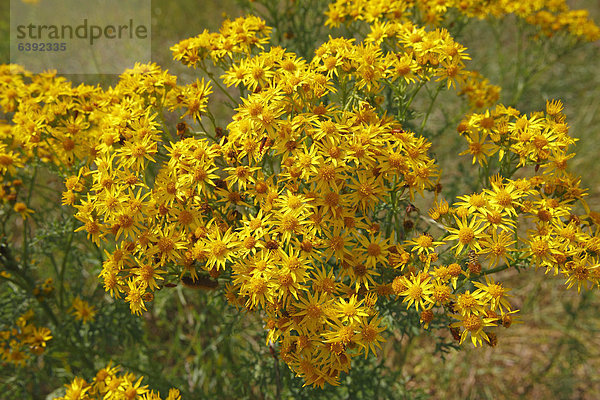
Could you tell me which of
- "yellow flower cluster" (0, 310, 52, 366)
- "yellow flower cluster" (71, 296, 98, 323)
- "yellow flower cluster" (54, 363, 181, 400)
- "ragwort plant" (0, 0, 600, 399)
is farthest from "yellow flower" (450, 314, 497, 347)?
"yellow flower cluster" (0, 310, 52, 366)

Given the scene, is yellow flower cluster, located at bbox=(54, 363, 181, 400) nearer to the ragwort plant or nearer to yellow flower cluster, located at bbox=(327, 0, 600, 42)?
the ragwort plant

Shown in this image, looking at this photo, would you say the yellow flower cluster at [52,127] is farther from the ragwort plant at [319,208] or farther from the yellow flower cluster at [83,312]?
the yellow flower cluster at [83,312]

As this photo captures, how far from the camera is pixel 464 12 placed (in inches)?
146

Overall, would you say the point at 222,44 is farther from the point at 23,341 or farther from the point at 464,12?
the point at 23,341

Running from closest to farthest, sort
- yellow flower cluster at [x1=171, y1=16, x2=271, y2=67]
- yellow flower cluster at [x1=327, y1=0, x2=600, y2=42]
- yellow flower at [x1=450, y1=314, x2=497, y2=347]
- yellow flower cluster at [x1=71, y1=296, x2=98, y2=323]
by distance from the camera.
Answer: yellow flower at [x1=450, y1=314, x2=497, y2=347], yellow flower cluster at [x1=171, y1=16, x2=271, y2=67], yellow flower cluster at [x1=327, y1=0, x2=600, y2=42], yellow flower cluster at [x1=71, y1=296, x2=98, y2=323]

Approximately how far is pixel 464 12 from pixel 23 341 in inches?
179

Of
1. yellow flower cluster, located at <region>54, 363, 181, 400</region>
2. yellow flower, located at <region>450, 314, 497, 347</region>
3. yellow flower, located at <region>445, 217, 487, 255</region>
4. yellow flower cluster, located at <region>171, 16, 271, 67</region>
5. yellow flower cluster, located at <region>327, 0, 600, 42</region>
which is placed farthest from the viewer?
yellow flower cluster, located at <region>327, 0, 600, 42</region>

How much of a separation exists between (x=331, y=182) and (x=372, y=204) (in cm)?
27

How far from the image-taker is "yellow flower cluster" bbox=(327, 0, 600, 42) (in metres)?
3.27

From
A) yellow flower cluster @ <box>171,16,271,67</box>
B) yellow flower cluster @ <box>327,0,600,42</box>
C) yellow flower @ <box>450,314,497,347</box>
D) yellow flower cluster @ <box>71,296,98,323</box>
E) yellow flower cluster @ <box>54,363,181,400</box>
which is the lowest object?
yellow flower cluster @ <box>71,296,98,323</box>

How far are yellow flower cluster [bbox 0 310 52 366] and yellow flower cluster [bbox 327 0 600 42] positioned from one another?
347 cm

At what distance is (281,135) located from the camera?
2.35 meters

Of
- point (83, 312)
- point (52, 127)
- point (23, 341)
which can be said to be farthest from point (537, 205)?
point (23, 341)

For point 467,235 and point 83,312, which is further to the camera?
point 83,312
